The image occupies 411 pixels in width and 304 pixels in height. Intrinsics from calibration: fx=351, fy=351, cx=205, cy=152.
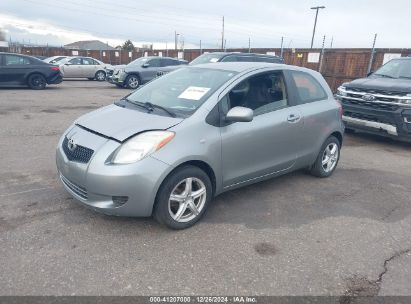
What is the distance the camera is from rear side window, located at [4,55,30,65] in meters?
13.0

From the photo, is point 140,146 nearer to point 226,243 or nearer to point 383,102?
point 226,243

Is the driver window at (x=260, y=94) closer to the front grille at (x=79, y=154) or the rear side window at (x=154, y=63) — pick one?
the front grille at (x=79, y=154)

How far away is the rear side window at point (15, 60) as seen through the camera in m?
13.0

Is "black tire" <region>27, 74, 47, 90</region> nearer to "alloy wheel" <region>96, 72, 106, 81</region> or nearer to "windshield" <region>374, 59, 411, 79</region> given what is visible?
"alloy wheel" <region>96, 72, 106, 81</region>

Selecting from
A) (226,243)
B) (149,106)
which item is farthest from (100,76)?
(226,243)

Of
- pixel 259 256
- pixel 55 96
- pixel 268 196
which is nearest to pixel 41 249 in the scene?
pixel 259 256

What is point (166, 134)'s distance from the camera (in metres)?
3.28

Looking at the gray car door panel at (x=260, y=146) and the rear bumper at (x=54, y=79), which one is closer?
the gray car door panel at (x=260, y=146)

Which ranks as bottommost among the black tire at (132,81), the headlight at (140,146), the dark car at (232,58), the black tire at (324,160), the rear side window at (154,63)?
the black tire at (132,81)

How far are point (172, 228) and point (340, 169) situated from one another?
341 cm

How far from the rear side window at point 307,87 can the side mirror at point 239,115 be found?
4.33 feet

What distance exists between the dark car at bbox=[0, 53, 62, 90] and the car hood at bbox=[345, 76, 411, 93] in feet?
38.3

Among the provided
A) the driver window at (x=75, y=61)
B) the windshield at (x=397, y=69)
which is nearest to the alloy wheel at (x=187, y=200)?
the windshield at (x=397, y=69)

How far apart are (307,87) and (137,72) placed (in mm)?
12946
